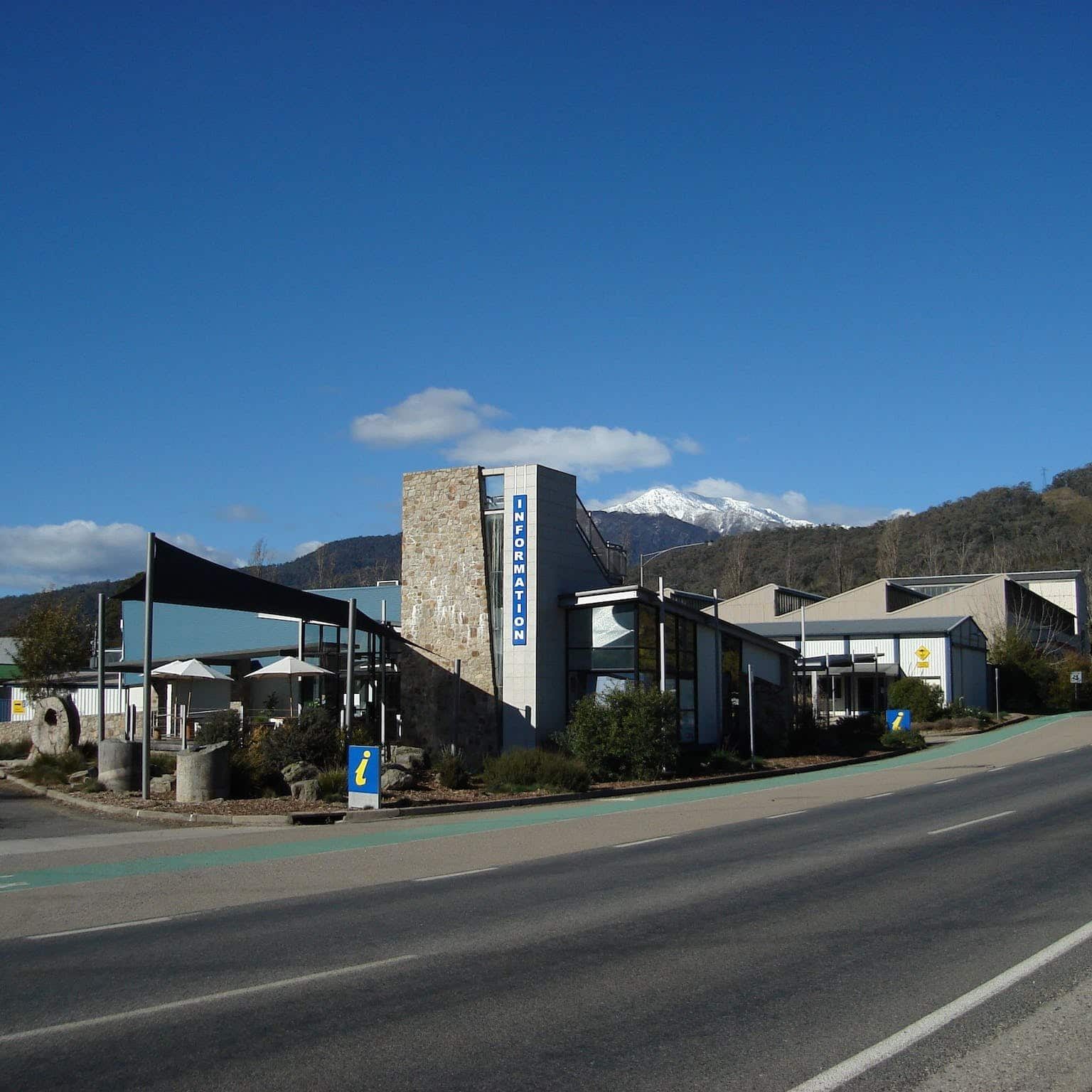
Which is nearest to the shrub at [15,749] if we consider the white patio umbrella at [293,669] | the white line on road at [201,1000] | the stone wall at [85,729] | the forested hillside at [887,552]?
the stone wall at [85,729]

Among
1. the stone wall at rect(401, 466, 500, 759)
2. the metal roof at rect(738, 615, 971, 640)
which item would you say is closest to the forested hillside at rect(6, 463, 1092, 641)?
the metal roof at rect(738, 615, 971, 640)

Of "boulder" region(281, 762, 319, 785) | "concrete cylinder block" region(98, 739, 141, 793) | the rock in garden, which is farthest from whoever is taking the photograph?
the rock in garden

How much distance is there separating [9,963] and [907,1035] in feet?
22.1

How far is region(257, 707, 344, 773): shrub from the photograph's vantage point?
22.9m

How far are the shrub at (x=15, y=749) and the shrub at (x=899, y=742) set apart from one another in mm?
26403

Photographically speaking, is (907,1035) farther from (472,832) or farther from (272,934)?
(472,832)

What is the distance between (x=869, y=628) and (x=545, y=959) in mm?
53070

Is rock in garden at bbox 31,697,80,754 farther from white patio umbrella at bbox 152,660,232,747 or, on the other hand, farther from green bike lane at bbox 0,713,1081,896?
green bike lane at bbox 0,713,1081,896

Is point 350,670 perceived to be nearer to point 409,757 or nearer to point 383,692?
point 409,757

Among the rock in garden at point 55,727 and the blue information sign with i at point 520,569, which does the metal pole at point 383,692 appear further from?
the rock in garden at point 55,727

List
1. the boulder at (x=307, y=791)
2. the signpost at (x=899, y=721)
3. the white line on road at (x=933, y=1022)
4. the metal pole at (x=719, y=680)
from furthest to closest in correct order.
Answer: the signpost at (x=899, y=721)
the metal pole at (x=719, y=680)
the boulder at (x=307, y=791)
the white line on road at (x=933, y=1022)

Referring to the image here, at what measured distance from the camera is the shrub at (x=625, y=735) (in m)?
25.3

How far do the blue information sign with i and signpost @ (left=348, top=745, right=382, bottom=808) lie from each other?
916cm

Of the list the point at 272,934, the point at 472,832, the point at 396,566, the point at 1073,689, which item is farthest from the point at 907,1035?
the point at 396,566
